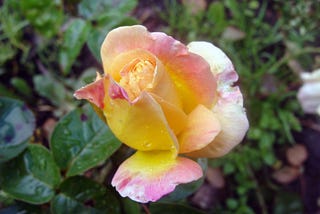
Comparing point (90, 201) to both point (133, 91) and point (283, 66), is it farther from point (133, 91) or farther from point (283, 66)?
point (283, 66)

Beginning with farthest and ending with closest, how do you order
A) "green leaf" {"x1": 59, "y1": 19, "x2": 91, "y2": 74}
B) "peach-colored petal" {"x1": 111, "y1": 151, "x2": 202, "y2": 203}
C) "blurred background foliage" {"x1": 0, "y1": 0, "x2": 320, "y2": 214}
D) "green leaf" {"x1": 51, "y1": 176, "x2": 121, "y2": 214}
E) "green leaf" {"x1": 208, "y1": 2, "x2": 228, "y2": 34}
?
"green leaf" {"x1": 208, "y1": 2, "x2": 228, "y2": 34} < "blurred background foliage" {"x1": 0, "y1": 0, "x2": 320, "y2": 214} < "green leaf" {"x1": 59, "y1": 19, "x2": 91, "y2": 74} < "green leaf" {"x1": 51, "y1": 176, "x2": 121, "y2": 214} < "peach-colored petal" {"x1": 111, "y1": 151, "x2": 202, "y2": 203}

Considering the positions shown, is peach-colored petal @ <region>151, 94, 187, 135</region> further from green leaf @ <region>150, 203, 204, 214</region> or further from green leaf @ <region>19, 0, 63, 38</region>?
green leaf @ <region>19, 0, 63, 38</region>

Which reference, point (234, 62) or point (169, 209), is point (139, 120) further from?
point (234, 62)

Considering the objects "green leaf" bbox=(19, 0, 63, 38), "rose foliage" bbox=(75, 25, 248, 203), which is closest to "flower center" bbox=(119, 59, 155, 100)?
"rose foliage" bbox=(75, 25, 248, 203)

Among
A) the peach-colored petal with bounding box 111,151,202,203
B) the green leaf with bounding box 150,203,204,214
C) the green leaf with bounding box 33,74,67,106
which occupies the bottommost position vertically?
the green leaf with bounding box 33,74,67,106

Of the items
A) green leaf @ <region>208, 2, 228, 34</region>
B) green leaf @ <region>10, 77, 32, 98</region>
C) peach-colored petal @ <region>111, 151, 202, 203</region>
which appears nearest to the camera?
peach-colored petal @ <region>111, 151, 202, 203</region>

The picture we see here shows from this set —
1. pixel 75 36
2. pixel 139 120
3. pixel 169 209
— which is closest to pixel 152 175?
pixel 139 120
